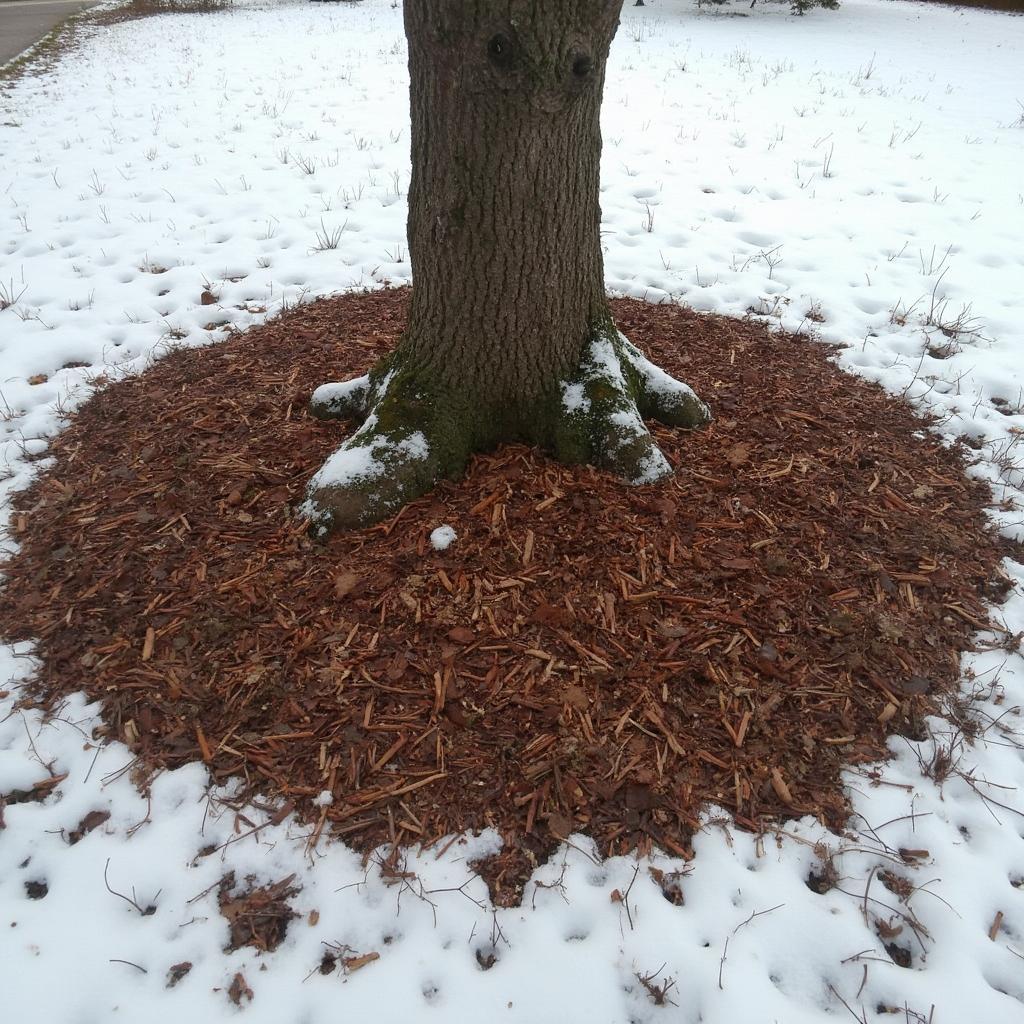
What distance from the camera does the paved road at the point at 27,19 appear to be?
14.7 meters

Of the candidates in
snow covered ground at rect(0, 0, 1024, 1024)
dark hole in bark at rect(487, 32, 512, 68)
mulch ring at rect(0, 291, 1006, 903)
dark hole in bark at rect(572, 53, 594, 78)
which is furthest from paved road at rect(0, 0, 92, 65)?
dark hole in bark at rect(572, 53, 594, 78)

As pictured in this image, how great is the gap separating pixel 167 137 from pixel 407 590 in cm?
842

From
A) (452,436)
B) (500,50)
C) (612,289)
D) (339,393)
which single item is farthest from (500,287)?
(612,289)

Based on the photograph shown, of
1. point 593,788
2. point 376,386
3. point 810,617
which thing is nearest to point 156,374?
point 376,386

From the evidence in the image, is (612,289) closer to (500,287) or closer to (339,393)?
(500,287)

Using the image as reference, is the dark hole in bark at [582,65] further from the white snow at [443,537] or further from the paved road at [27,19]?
the paved road at [27,19]

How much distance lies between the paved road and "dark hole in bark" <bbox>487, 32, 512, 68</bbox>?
16.2 meters

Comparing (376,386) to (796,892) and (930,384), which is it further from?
(930,384)

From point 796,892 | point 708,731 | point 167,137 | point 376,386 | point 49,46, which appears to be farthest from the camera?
point 49,46

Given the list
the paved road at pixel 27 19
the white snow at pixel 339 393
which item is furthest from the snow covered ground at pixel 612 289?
the paved road at pixel 27 19

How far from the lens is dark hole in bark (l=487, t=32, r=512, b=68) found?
2.15 meters

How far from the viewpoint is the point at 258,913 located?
1.86 meters

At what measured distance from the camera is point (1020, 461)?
11.3 ft

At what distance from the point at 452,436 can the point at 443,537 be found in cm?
52
